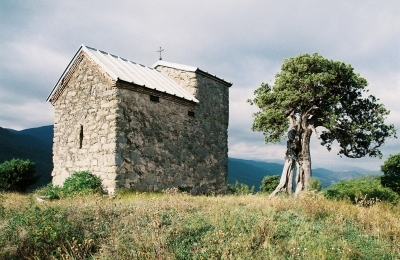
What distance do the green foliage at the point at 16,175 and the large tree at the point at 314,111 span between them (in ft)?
50.1

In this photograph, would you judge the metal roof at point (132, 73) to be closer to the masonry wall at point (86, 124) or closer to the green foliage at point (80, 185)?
the masonry wall at point (86, 124)

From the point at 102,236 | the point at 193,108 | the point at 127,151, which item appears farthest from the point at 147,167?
the point at 102,236

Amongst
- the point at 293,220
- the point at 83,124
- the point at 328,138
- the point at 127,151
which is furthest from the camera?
the point at 328,138

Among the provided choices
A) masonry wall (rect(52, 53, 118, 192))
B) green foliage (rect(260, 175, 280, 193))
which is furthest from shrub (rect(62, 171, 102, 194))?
green foliage (rect(260, 175, 280, 193))

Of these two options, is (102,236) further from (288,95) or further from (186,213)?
(288,95)

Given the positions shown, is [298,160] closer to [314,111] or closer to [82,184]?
[314,111]

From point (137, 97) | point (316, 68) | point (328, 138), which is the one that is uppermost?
point (316, 68)

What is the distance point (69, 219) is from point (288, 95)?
35.5ft

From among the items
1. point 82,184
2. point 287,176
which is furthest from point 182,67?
point 82,184

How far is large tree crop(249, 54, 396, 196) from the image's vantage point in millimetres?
13930

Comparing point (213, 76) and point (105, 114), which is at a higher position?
point (213, 76)

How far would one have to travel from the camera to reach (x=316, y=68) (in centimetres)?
1428

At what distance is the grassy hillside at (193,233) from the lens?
5.82 meters

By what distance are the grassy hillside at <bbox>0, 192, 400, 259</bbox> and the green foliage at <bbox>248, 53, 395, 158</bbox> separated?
21.1ft
